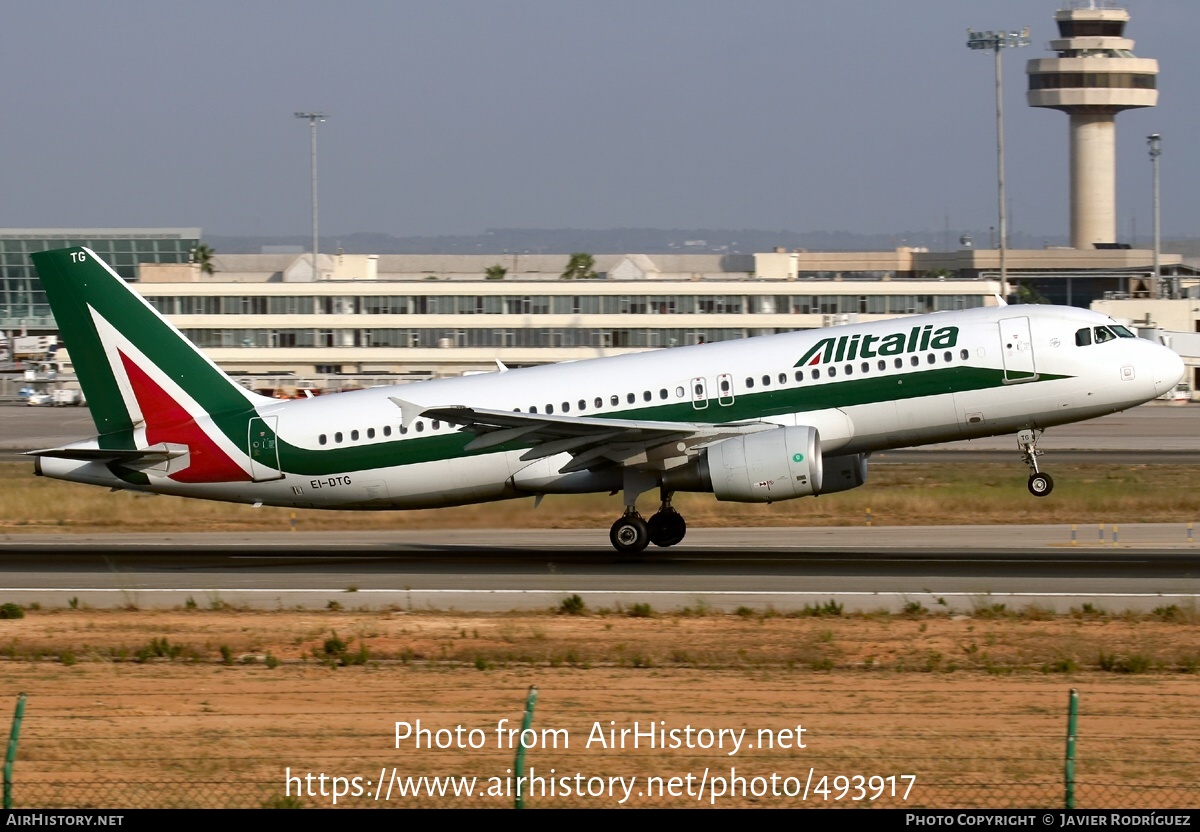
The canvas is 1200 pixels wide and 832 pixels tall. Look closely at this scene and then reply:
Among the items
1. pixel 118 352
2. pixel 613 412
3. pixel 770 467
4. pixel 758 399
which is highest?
pixel 118 352

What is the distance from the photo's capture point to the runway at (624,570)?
85.1 feet

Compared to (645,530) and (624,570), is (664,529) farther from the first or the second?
(624,570)

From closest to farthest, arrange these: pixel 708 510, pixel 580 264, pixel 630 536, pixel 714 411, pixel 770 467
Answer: pixel 770 467 < pixel 714 411 < pixel 630 536 < pixel 708 510 < pixel 580 264

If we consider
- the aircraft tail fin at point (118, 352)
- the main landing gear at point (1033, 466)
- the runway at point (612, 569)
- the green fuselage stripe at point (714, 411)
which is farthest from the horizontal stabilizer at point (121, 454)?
the main landing gear at point (1033, 466)

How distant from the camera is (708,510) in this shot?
40.4m

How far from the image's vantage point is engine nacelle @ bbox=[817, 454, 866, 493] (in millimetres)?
30969

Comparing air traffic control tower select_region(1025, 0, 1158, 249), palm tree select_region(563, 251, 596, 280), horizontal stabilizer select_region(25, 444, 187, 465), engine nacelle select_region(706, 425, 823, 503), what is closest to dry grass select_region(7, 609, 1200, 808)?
engine nacelle select_region(706, 425, 823, 503)

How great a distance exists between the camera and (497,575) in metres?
29.4

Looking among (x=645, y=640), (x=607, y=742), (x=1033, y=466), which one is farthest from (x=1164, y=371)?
(x=607, y=742)

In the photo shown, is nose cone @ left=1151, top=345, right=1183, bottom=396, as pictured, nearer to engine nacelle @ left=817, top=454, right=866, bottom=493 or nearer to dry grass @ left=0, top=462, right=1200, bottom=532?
engine nacelle @ left=817, top=454, right=866, bottom=493

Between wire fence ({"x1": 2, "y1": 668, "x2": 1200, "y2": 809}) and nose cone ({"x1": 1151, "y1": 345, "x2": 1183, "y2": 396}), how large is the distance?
12.2 metres

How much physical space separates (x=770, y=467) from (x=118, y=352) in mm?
14392

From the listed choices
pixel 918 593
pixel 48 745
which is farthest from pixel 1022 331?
pixel 48 745
